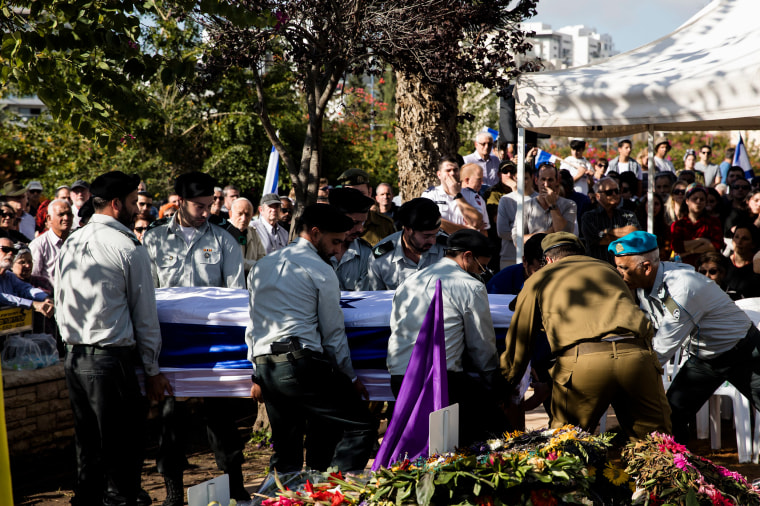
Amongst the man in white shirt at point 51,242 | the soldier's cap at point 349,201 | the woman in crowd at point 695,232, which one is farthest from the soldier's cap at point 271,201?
the woman in crowd at point 695,232

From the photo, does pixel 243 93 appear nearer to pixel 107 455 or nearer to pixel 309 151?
pixel 309 151

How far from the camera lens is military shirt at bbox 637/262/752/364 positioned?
4402mm

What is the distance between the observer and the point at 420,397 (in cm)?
327

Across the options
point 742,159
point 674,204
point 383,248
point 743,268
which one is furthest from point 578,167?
point 383,248

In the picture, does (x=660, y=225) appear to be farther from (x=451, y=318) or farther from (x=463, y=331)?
(x=451, y=318)

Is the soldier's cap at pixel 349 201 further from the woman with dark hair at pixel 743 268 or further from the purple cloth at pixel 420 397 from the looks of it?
the woman with dark hair at pixel 743 268

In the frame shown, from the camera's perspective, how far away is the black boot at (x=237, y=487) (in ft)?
15.7

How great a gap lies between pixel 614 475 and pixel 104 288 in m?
2.75

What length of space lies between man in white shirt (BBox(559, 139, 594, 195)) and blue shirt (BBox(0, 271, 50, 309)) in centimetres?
725

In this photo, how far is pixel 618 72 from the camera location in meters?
7.08

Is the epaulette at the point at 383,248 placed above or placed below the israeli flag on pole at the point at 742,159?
below

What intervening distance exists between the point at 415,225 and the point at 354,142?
14.3 m

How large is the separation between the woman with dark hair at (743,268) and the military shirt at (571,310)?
3561mm

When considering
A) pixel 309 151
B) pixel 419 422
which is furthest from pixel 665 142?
pixel 419 422
